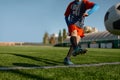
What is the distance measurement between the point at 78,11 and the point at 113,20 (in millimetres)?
2472

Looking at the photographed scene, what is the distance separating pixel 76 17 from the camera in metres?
7.18

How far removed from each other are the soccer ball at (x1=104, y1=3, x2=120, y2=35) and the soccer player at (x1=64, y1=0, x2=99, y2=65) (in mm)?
2091

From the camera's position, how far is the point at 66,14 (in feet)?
24.2

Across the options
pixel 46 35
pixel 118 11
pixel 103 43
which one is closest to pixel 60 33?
pixel 46 35

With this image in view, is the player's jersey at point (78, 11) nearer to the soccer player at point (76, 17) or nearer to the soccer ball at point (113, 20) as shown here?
the soccer player at point (76, 17)

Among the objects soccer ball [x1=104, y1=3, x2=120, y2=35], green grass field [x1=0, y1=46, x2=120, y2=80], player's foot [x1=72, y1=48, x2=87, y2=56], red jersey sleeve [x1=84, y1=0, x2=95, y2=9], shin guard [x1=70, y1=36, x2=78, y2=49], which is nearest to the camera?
green grass field [x1=0, y1=46, x2=120, y2=80]

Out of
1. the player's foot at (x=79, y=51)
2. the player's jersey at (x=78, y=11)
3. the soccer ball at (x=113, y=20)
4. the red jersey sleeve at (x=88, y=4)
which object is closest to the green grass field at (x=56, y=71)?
the player's foot at (x=79, y=51)

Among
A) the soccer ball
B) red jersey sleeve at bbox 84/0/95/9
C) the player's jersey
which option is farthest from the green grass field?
red jersey sleeve at bbox 84/0/95/9

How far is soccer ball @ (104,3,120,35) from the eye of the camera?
907cm

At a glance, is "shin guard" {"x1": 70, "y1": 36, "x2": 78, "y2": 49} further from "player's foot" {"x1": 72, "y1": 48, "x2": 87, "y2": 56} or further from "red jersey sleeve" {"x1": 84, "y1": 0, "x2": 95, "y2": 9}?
"red jersey sleeve" {"x1": 84, "y1": 0, "x2": 95, "y2": 9}

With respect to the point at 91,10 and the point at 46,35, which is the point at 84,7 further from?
the point at 46,35

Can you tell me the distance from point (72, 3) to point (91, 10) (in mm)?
628

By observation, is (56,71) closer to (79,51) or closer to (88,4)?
(79,51)

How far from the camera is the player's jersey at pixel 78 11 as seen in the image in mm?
7160
